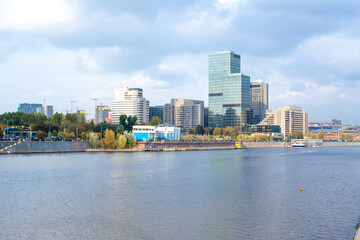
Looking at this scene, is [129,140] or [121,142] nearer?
[121,142]

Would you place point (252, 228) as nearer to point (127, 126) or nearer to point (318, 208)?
point (318, 208)

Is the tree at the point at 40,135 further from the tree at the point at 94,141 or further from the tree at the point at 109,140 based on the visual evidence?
the tree at the point at 109,140

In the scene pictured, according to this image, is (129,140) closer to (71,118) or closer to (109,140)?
(109,140)

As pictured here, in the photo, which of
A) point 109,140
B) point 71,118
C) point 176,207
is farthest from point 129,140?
point 176,207

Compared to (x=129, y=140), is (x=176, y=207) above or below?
below

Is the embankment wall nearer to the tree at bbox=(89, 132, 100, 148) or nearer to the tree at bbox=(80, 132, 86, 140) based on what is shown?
the tree at bbox=(89, 132, 100, 148)

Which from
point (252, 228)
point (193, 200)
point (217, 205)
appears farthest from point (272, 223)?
point (193, 200)

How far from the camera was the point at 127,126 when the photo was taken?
7303 inches

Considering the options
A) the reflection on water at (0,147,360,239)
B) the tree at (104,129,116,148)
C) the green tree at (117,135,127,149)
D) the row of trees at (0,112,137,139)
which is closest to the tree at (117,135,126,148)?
the green tree at (117,135,127,149)

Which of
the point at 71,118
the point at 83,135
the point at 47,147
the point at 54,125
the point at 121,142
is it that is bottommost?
the point at 47,147

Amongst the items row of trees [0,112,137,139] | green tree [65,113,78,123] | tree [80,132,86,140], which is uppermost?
green tree [65,113,78,123]

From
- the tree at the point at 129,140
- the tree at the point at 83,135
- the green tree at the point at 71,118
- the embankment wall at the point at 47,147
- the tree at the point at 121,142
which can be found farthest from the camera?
the green tree at the point at 71,118

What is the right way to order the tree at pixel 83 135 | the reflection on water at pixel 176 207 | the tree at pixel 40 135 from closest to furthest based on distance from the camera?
the reflection on water at pixel 176 207
the tree at pixel 40 135
the tree at pixel 83 135

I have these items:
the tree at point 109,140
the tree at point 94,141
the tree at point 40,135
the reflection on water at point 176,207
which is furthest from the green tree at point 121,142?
the reflection on water at point 176,207
